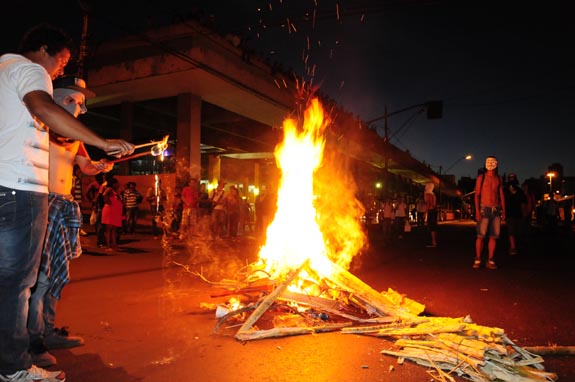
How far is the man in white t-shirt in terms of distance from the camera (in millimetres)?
2500

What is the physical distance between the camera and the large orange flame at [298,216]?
573 cm

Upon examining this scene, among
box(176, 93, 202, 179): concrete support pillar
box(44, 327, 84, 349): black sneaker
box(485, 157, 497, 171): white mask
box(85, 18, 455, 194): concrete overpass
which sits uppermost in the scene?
box(85, 18, 455, 194): concrete overpass

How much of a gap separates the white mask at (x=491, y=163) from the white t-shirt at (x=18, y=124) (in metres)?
8.42

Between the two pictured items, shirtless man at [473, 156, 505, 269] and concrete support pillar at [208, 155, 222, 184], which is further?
concrete support pillar at [208, 155, 222, 184]

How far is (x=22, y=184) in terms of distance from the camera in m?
2.58

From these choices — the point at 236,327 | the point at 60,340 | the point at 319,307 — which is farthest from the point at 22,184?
the point at 319,307

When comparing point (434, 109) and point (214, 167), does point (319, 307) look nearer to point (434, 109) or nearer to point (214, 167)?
point (434, 109)

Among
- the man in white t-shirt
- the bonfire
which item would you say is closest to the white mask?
the bonfire

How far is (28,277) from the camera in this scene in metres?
2.63

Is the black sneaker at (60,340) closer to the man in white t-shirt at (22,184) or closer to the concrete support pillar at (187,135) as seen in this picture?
the man in white t-shirt at (22,184)

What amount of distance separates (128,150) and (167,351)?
1.83 metres

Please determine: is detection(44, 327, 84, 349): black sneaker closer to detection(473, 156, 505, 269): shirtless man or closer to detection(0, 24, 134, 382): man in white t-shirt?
detection(0, 24, 134, 382): man in white t-shirt

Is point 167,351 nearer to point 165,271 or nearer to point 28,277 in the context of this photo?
point 28,277

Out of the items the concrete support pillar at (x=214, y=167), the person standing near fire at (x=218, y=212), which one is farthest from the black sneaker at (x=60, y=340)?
the concrete support pillar at (x=214, y=167)
